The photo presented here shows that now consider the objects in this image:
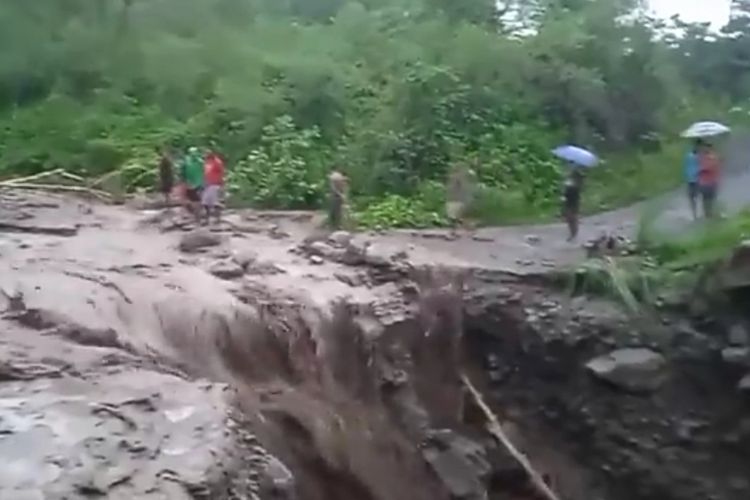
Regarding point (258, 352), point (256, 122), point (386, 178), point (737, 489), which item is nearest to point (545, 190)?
point (386, 178)

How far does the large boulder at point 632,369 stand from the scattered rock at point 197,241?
12.0ft

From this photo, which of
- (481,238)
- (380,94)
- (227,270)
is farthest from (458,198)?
(227,270)

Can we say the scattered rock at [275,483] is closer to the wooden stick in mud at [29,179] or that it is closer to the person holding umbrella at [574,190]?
the person holding umbrella at [574,190]

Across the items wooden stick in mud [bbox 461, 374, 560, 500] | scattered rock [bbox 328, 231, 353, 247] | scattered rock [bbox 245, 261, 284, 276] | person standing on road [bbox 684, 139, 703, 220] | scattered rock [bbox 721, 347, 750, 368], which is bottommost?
wooden stick in mud [bbox 461, 374, 560, 500]

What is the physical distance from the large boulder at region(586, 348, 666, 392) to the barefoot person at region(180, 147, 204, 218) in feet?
14.6

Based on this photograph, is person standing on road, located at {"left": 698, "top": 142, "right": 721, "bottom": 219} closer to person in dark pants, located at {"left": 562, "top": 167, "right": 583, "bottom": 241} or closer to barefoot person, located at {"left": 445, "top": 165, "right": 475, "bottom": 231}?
person in dark pants, located at {"left": 562, "top": 167, "right": 583, "bottom": 241}

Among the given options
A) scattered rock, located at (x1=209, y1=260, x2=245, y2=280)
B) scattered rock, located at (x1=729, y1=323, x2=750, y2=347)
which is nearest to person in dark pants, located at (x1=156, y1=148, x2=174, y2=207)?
scattered rock, located at (x1=209, y1=260, x2=245, y2=280)

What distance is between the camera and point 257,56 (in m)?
19.3

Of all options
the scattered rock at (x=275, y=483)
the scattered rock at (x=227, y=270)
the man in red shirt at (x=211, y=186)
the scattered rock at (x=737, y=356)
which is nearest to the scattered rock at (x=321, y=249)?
the scattered rock at (x=227, y=270)

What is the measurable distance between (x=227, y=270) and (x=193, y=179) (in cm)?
339

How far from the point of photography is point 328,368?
26.9ft

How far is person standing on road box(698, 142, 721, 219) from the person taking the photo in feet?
39.0

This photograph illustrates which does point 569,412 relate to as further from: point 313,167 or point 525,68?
point 525,68

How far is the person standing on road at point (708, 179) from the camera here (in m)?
11.9
